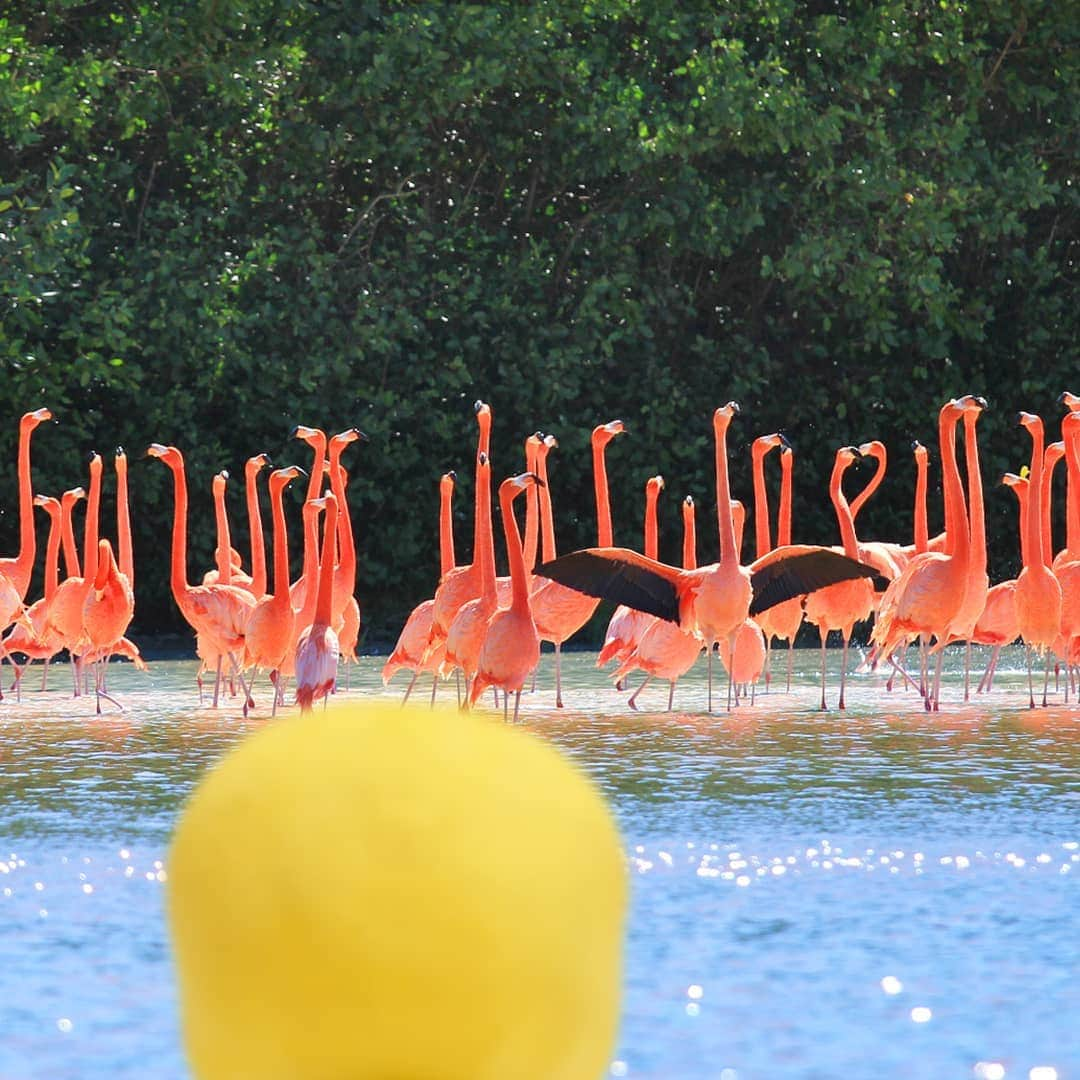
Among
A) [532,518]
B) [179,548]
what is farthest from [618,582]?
[179,548]

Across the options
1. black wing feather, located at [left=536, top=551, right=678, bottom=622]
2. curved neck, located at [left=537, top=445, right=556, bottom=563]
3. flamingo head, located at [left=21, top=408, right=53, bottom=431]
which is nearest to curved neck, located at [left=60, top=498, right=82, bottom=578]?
flamingo head, located at [left=21, top=408, right=53, bottom=431]

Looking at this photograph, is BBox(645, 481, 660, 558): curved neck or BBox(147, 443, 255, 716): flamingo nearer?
BBox(147, 443, 255, 716): flamingo

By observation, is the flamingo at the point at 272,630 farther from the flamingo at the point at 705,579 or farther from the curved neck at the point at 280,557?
the flamingo at the point at 705,579

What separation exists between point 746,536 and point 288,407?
4.46 m

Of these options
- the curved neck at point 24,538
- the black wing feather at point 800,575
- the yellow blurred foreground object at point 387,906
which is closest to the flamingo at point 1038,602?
the black wing feather at point 800,575

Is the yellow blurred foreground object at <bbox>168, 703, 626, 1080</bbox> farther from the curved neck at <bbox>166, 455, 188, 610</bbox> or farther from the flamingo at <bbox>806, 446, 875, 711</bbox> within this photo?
the flamingo at <bbox>806, 446, 875, 711</bbox>

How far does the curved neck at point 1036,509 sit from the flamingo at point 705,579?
34.5 inches

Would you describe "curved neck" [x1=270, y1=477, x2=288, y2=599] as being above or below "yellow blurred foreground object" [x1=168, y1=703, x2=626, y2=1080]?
above

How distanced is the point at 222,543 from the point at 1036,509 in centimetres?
486

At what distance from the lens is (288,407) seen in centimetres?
1784

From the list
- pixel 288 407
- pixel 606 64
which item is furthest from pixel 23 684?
pixel 606 64

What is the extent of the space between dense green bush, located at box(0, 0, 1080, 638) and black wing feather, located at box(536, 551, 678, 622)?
6.69 m

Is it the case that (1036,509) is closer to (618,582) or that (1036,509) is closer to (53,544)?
(618,582)

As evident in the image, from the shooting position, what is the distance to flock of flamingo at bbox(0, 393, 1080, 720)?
1022cm
